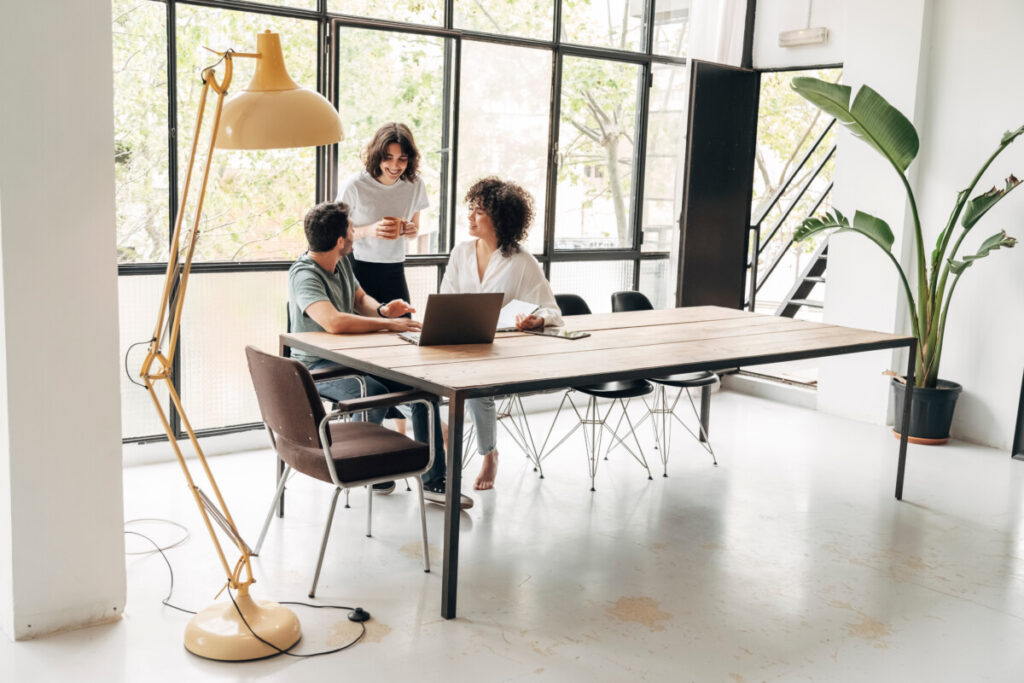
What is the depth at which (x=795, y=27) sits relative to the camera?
22.5ft

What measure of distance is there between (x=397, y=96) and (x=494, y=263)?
1432 millimetres

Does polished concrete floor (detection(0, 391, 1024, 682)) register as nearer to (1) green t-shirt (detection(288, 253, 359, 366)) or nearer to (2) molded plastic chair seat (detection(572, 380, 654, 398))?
(2) molded plastic chair seat (detection(572, 380, 654, 398))

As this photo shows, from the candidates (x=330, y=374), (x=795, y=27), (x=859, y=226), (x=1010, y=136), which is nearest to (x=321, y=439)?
(x=330, y=374)

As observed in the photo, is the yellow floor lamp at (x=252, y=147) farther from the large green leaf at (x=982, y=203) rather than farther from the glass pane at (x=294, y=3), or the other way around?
the large green leaf at (x=982, y=203)

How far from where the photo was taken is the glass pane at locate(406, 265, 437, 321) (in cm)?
585

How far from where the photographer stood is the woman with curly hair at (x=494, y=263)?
182 inches

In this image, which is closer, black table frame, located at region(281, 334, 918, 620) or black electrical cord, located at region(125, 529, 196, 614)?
black table frame, located at region(281, 334, 918, 620)

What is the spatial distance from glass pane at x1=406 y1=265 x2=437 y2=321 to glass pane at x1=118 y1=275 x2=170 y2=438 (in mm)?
1475

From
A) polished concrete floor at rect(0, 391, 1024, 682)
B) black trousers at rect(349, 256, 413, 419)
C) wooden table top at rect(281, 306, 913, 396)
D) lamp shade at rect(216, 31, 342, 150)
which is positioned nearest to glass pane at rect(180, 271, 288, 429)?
polished concrete floor at rect(0, 391, 1024, 682)

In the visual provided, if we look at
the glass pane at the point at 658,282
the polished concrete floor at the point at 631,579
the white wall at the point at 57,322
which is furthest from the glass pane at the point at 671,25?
the white wall at the point at 57,322

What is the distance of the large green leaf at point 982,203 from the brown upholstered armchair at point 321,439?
353 centimetres

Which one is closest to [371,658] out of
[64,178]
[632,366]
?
[632,366]

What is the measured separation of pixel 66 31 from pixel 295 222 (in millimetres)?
2433

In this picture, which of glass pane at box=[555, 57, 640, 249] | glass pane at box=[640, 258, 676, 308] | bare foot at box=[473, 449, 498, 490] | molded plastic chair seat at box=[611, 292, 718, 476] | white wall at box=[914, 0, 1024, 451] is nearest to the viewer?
bare foot at box=[473, 449, 498, 490]
